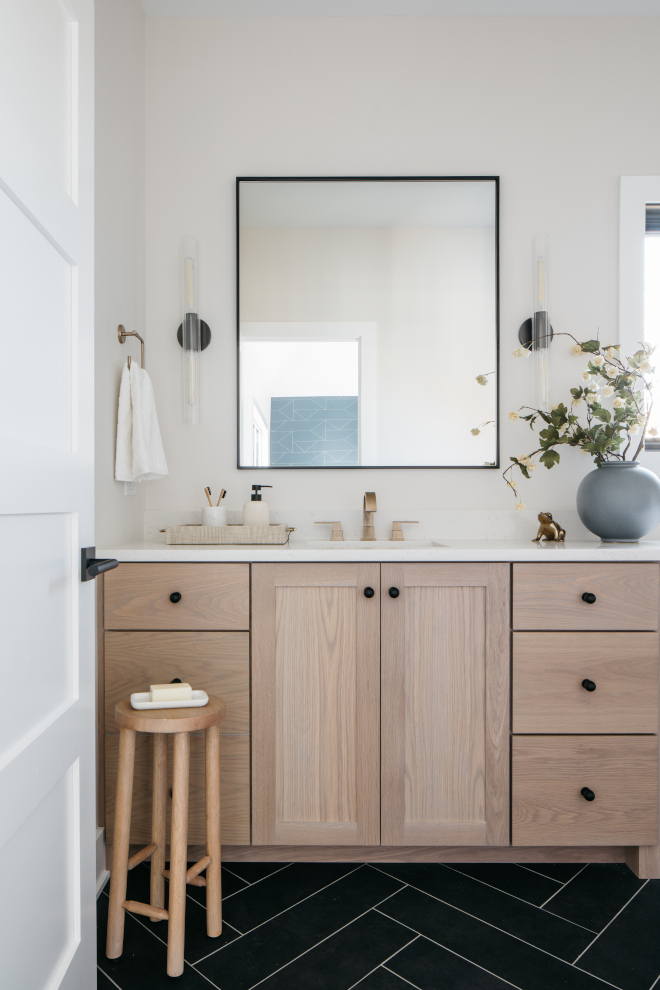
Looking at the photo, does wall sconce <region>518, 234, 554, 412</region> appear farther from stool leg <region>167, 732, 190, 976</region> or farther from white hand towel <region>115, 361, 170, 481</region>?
stool leg <region>167, 732, 190, 976</region>

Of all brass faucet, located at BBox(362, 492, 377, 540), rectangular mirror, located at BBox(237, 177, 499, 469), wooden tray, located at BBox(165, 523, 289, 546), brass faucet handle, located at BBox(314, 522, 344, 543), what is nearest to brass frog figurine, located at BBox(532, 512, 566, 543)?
rectangular mirror, located at BBox(237, 177, 499, 469)

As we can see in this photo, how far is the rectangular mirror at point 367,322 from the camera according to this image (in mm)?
2189

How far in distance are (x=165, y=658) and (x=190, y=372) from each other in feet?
3.23

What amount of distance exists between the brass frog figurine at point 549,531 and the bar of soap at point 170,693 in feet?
3.92

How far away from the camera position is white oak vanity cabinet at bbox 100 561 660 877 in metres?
1.68

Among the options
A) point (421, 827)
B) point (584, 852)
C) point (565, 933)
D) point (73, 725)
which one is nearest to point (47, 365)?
point (73, 725)

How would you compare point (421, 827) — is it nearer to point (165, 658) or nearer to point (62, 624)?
point (165, 658)

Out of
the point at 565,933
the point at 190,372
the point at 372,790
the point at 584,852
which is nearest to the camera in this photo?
the point at 565,933

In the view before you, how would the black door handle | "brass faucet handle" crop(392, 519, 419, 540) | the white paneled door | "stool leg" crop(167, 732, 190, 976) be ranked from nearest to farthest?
the white paneled door, the black door handle, "stool leg" crop(167, 732, 190, 976), "brass faucet handle" crop(392, 519, 419, 540)

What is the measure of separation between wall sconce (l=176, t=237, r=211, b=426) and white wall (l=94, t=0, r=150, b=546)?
16cm

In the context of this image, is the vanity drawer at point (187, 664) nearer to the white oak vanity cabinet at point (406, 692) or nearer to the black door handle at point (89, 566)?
the white oak vanity cabinet at point (406, 692)

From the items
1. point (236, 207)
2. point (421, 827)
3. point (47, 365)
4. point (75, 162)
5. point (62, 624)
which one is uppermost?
A: point (236, 207)

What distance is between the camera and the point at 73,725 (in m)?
1.07

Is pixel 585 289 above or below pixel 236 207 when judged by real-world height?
below
